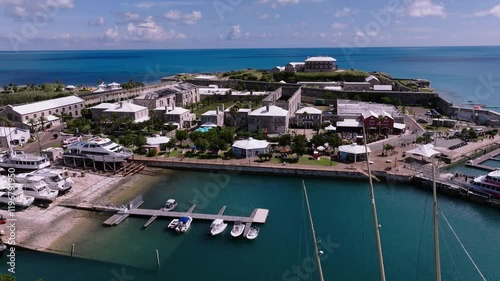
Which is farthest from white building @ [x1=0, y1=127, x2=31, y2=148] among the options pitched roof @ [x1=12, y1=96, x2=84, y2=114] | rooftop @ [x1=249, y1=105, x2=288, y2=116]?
rooftop @ [x1=249, y1=105, x2=288, y2=116]

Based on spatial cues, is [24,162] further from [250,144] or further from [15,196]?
[250,144]

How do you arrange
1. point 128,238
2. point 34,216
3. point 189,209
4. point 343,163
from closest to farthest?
point 128,238, point 34,216, point 189,209, point 343,163

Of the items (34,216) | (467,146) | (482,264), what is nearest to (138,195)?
(34,216)

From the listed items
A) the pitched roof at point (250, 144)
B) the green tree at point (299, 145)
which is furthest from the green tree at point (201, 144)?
the green tree at point (299, 145)

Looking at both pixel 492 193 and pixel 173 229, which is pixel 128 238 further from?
pixel 492 193

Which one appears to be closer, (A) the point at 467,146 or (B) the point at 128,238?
(B) the point at 128,238

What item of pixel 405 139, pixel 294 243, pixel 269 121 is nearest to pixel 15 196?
pixel 294 243

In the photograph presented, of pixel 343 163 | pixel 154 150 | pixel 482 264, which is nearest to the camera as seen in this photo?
pixel 482 264
